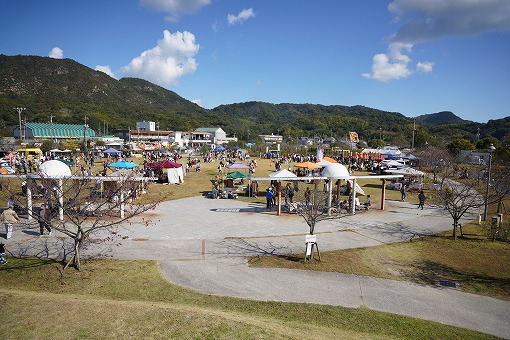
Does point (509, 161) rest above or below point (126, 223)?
above

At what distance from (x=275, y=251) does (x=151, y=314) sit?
6.04 metres

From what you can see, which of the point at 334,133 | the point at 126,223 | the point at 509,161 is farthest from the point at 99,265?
the point at 334,133

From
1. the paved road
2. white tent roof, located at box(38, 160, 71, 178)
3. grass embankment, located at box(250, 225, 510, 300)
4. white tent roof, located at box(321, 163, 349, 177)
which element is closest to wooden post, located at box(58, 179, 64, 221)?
white tent roof, located at box(38, 160, 71, 178)

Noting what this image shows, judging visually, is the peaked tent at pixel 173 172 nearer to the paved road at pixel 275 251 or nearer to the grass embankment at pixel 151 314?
the paved road at pixel 275 251

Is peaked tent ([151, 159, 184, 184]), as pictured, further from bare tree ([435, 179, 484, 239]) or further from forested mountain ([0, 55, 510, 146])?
forested mountain ([0, 55, 510, 146])

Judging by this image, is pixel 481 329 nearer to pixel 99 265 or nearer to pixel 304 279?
pixel 304 279

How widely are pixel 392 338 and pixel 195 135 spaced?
347 feet

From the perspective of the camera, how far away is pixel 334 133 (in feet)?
454

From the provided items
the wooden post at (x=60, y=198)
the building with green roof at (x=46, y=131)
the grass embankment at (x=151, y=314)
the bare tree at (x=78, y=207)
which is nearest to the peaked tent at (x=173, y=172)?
the bare tree at (x=78, y=207)

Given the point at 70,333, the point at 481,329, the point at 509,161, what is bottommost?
the point at 481,329

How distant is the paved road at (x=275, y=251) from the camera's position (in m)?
8.41

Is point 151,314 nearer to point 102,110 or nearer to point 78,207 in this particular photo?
point 78,207

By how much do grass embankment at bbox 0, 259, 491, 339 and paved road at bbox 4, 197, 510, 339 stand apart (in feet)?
2.00

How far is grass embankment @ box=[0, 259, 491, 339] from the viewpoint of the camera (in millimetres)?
6047
